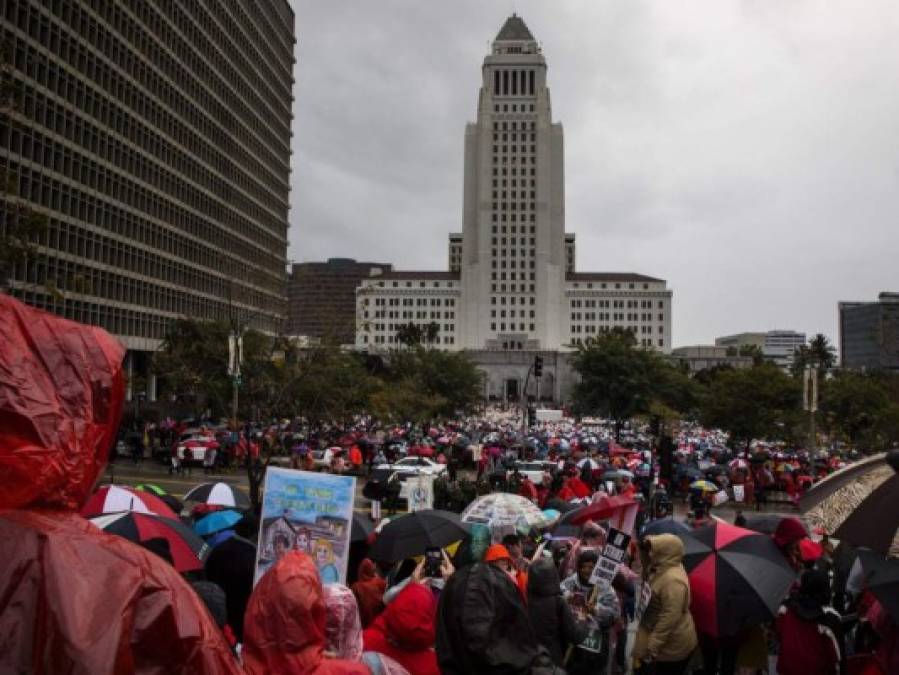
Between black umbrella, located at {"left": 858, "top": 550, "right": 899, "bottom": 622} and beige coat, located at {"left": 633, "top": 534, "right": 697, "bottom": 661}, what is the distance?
67.9 inches

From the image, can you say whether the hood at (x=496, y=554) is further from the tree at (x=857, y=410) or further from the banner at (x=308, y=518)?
the tree at (x=857, y=410)

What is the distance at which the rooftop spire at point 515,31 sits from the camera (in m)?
152

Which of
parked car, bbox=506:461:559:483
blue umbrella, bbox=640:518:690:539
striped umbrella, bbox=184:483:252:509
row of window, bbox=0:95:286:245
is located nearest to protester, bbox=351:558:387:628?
blue umbrella, bbox=640:518:690:539

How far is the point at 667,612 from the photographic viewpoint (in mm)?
6965

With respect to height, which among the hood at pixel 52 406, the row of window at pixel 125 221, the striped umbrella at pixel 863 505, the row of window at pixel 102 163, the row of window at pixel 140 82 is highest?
the row of window at pixel 140 82

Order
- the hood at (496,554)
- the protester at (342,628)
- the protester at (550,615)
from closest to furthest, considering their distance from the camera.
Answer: the protester at (342,628) → the hood at (496,554) → the protester at (550,615)

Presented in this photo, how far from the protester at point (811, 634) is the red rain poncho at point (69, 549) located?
20.0ft

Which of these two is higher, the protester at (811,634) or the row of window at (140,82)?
the row of window at (140,82)

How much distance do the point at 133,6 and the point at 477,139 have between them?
97.7 meters

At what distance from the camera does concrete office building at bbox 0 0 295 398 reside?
42094 millimetres

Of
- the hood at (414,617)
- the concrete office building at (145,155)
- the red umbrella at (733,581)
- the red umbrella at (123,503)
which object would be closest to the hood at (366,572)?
the hood at (414,617)

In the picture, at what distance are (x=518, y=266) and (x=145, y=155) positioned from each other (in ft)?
323

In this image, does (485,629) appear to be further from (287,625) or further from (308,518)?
(308,518)

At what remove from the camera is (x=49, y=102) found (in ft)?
142
